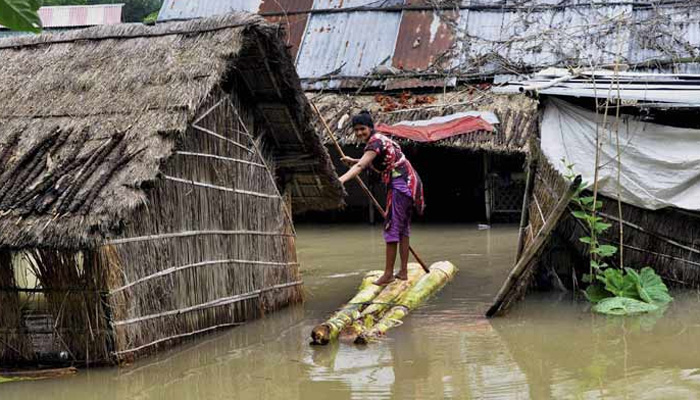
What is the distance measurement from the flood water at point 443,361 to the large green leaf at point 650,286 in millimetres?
155

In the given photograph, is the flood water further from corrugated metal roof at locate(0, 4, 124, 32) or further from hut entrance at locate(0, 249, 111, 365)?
corrugated metal roof at locate(0, 4, 124, 32)

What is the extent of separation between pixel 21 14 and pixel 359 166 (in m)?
5.63

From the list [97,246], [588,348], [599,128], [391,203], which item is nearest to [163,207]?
[97,246]

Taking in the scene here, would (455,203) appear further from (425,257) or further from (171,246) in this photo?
(171,246)

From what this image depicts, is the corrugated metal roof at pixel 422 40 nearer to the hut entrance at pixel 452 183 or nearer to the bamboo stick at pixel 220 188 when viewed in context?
the hut entrance at pixel 452 183

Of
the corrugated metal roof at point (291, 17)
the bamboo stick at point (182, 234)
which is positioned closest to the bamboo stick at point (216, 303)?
the bamboo stick at point (182, 234)

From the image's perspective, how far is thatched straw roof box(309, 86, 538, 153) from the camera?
12641mm

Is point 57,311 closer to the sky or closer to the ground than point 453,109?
closer to the ground

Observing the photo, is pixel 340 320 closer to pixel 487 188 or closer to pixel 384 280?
pixel 384 280

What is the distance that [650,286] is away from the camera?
677 centimetres

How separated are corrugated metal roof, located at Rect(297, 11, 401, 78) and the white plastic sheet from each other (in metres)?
7.52

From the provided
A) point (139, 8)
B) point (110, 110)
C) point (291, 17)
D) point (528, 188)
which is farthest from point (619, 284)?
point (139, 8)

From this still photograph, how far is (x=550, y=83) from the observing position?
25.5ft

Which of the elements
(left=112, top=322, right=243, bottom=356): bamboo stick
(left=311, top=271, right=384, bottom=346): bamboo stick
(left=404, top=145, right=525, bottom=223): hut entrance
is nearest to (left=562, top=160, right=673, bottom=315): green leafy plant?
(left=311, top=271, right=384, bottom=346): bamboo stick
